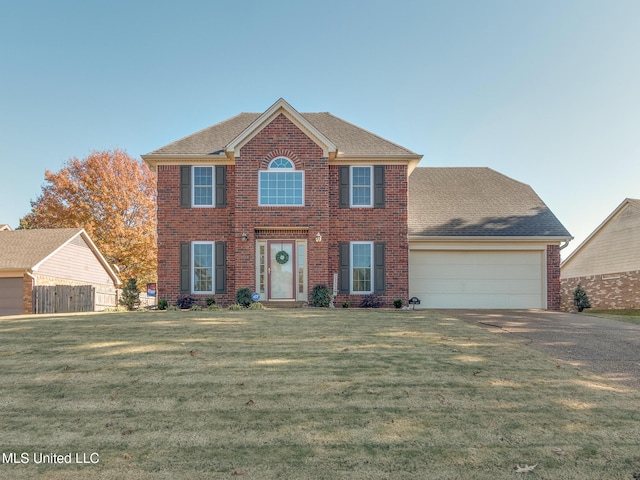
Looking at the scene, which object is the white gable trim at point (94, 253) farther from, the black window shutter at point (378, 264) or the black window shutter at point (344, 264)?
the black window shutter at point (378, 264)

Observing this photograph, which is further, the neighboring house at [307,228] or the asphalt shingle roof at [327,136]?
the asphalt shingle roof at [327,136]

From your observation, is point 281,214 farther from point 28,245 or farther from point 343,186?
point 28,245

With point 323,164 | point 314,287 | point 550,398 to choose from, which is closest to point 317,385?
point 550,398

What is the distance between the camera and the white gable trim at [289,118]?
1612cm

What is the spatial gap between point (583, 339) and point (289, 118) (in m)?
11.1

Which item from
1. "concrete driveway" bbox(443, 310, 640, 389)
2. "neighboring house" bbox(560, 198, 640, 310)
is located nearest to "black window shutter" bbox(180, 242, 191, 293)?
"concrete driveway" bbox(443, 310, 640, 389)

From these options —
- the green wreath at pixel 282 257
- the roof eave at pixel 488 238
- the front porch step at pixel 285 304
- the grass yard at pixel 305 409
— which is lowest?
the grass yard at pixel 305 409

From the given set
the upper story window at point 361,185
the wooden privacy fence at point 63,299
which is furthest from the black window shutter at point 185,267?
the wooden privacy fence at point 63,299

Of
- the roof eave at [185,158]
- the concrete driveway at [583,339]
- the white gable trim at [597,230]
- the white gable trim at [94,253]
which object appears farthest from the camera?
the white gable trim at [597,230]

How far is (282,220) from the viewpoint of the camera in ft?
53.3

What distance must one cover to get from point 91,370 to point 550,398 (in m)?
6.38

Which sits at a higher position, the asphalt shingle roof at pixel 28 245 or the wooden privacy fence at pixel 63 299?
the asphalt shingle roof at pixel 28 245

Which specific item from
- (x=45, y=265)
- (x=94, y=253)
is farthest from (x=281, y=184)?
(x=94, y=253)

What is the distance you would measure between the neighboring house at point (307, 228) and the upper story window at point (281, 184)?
34mm
